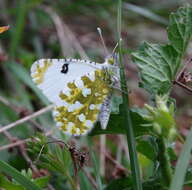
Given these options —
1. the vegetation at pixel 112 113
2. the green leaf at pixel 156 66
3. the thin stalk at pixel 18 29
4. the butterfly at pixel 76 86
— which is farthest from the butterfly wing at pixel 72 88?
the thin stalk at pixel 18 29

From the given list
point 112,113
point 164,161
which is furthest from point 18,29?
point 164,161

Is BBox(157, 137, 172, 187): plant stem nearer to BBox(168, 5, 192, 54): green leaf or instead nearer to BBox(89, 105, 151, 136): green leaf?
BBox(89, 105, 151, 136): green leaf

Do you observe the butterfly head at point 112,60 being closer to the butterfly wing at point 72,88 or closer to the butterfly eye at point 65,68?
the butterfly wing at point 72,88

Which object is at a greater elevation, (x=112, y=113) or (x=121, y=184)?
(x=112, y=113)

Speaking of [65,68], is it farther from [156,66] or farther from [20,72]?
[20,72]

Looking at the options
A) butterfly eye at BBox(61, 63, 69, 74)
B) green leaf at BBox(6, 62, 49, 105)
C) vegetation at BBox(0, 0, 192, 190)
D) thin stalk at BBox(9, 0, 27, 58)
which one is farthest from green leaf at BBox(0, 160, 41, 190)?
thin stalk at BBox(9, 0, 27, 58)

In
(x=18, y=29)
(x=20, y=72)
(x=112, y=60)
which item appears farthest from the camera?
(x=18, y=29)

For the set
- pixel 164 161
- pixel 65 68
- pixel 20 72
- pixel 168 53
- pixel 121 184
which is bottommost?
pixel 121 184
